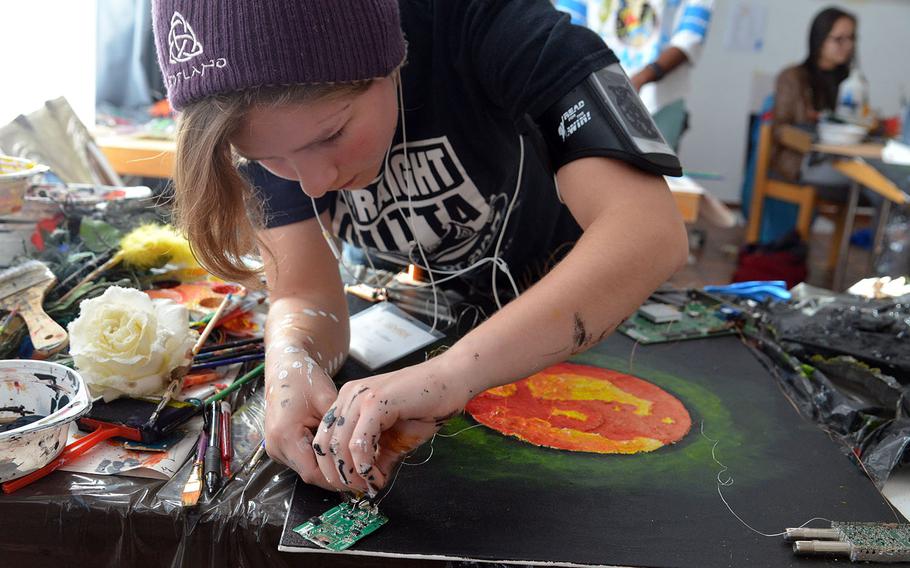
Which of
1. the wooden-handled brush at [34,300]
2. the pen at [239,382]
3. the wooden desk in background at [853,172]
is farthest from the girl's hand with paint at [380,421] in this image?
the wooden desk in background at [853,172]

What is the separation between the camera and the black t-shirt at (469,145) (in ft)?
3.22

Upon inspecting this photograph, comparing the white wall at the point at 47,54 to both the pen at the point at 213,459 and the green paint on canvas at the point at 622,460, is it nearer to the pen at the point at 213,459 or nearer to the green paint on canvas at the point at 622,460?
the pen at the point at 213,459

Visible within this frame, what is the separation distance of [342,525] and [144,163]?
2142 mm

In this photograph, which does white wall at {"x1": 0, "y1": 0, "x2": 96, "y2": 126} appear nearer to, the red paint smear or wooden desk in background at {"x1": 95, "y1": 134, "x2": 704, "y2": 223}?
wooden desk in background at {"x1": 95, "y1": 134, "x2": 704, "y2": 223}

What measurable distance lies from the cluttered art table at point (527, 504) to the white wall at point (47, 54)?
7.06 ft

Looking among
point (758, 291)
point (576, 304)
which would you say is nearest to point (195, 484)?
point (576, 304)

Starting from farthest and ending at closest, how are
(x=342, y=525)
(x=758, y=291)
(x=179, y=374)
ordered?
1. (x=758, y=291)
2. (x=179, y=374)
3. (x=342, y=525)

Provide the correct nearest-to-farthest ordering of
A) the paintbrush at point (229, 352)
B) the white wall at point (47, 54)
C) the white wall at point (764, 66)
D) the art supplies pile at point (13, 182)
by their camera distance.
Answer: the paintbrush at point (229, 352), the art supplies pile at point (13, 182), the white wall at point (47, 54), the white wall at point (764, 66)

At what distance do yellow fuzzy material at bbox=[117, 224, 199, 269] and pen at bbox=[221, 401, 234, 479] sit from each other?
0.42 metres

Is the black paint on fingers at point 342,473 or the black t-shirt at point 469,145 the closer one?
the black paint on fingers at point 342,473

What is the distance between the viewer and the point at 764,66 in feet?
19.2

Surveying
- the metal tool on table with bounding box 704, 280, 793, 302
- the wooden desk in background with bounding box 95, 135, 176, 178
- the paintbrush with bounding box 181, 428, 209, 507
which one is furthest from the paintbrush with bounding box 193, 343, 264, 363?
the wooden desk in background with bounding box 95, 135, 176, 178

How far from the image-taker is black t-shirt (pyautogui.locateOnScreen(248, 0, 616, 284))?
3.22 ft

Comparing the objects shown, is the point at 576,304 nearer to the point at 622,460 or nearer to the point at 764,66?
the point at 622,460
